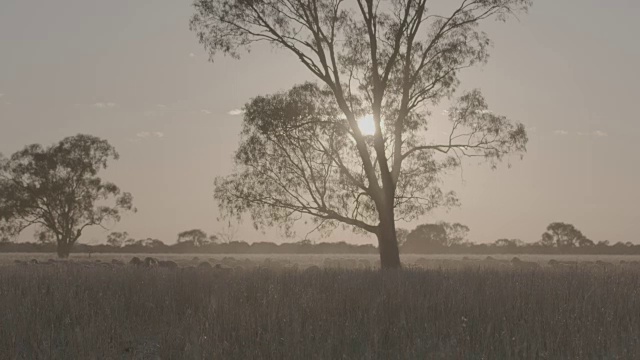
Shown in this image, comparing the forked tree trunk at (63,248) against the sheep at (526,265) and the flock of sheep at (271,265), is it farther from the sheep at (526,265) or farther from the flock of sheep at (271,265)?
the sheep at (526,265)

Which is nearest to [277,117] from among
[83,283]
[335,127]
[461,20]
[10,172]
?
[335,127]

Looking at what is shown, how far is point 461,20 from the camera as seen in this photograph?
86.6ft

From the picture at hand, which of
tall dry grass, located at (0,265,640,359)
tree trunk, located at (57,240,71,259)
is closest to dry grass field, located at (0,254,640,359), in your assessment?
tall dry grass, located at (0,265,640,359)

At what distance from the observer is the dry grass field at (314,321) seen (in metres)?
7.53

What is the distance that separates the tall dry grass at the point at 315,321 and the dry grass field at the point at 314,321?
0.03m

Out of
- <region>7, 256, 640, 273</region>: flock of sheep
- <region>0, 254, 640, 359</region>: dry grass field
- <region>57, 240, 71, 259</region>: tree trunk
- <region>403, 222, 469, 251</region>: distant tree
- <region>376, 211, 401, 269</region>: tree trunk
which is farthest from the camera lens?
<region>403, 222, 469, 251</region>: distant tree

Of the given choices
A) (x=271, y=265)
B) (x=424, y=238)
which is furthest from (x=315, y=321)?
(x=424, y=238)

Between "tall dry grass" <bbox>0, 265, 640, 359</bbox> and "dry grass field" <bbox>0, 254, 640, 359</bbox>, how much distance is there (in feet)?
0.09

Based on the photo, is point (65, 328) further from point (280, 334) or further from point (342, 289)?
point (342, 289)

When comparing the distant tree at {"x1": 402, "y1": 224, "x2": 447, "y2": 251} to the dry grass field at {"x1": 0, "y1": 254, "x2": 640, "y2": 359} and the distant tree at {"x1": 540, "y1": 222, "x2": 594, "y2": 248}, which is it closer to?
the distant tree at {"x1": 540, "y1": 222, "x2": 594, "y2": 248}

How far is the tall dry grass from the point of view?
7.53m

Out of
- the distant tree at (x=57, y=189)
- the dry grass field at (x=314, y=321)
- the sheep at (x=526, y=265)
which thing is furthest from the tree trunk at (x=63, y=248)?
the dry grass field at (x=314, y=321)

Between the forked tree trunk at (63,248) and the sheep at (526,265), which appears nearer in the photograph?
the sheep at (526,265)

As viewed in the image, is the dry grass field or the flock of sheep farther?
the flock of sheep
